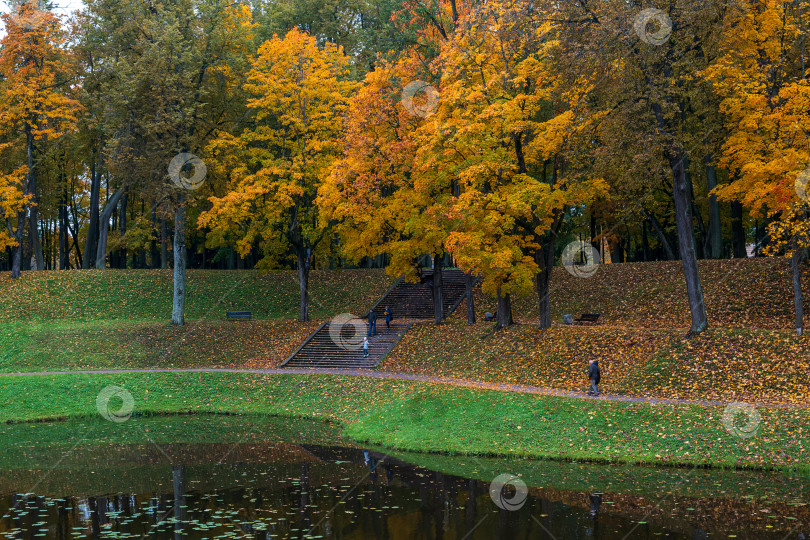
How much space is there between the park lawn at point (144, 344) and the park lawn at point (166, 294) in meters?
2.32

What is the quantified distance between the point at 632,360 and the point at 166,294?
30.0 meters

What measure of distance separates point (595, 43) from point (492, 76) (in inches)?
237

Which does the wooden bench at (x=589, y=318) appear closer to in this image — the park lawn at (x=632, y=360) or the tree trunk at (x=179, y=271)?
the park lawn at (x=632, y=360)

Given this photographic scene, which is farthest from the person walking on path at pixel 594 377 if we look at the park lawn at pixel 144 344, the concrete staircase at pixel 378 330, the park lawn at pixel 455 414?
the park lawn at pixel 144 344

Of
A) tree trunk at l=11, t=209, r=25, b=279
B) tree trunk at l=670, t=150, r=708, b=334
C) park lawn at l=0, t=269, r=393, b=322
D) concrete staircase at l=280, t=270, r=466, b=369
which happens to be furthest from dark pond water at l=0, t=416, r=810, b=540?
tree trunk at l=11, t=209, r=25, b=279

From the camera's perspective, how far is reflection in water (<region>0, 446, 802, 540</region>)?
1236 centimetres

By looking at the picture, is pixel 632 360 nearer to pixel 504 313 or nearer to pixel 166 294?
pixel 504 313

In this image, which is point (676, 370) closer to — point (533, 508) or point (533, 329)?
point (533, 329)

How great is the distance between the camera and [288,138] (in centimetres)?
3778

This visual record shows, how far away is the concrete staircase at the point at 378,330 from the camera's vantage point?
32.5 meters

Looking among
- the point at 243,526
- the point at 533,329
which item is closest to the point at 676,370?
the point at 533,329

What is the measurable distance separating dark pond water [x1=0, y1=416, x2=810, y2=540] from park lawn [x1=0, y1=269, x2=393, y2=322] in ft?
66.4

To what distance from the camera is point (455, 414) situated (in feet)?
71.2

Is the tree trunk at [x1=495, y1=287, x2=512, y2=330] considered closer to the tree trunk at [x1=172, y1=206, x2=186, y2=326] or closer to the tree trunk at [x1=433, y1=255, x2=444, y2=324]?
the tree trunk at [x1=433, y1=255, x2=444, y2=324]
